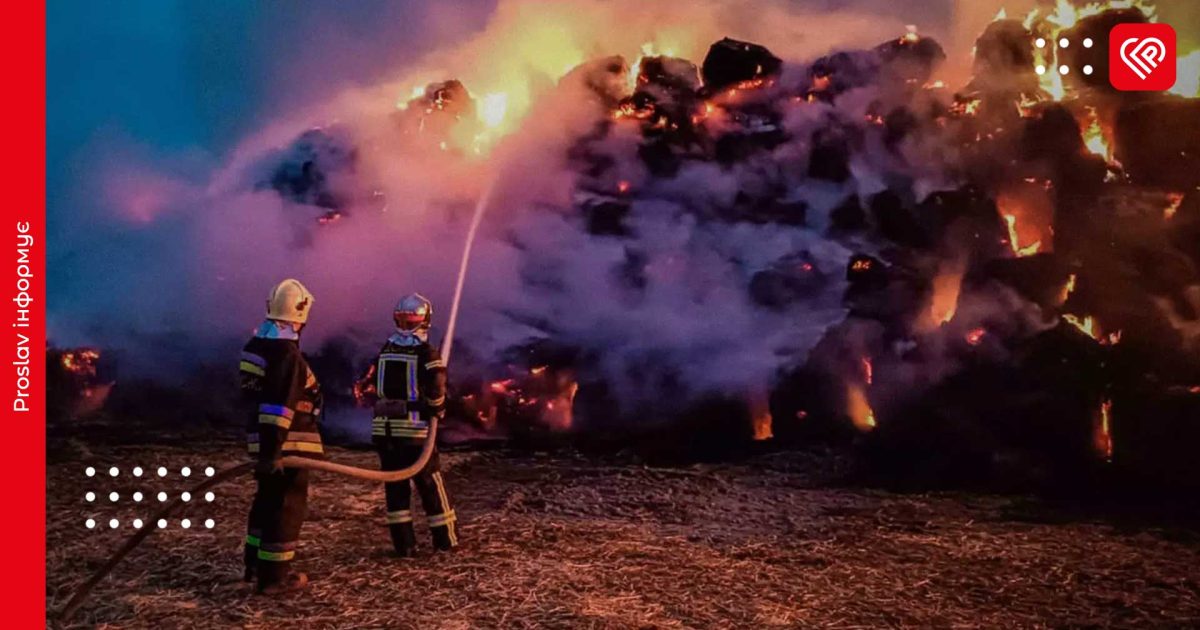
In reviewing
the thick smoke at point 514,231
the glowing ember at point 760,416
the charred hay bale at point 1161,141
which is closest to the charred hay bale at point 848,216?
the thick smoke at point 514,231

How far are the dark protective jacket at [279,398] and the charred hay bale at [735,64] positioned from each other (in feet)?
26.1

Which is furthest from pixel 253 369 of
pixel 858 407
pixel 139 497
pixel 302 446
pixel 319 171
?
pixel 858 407

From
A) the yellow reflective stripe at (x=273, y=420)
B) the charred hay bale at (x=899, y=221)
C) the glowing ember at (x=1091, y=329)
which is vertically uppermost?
the charred hay bale at (x=899, y=221)

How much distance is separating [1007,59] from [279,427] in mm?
9509

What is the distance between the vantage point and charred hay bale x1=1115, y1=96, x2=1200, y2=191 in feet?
29.6

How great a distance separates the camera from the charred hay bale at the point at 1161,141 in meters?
9.02

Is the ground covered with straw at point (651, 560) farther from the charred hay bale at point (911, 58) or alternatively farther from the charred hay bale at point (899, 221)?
the charred hay bale at point (911, 58)

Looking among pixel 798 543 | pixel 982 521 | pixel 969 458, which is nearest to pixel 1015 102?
pixel 969 458

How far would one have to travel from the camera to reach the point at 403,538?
6.26 m

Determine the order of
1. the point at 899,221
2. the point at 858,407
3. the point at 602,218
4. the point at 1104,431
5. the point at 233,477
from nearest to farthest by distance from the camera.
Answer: the point at 233,477 < the point at 1104,431 < the point at 858,407 < the point at 899,221 < the point at 602,218

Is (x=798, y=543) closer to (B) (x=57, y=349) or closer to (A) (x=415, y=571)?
(A) (x=415, y=571)

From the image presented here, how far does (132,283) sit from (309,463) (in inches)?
299

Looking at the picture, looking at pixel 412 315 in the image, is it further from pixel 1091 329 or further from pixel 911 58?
pixel 911 58

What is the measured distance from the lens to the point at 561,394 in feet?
37.0
